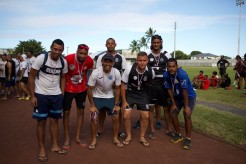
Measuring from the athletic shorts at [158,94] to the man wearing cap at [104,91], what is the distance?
1106 millimetres

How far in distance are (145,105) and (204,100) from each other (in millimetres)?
6352

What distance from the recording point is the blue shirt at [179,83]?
17.2 ft

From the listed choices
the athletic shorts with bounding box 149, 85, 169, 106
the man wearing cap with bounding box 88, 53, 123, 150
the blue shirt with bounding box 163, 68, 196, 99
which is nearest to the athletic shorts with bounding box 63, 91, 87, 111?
the man wearing cap with bounding box 88, 53, 123, 150

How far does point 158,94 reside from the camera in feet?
20.0

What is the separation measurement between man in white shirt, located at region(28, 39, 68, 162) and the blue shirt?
233cm

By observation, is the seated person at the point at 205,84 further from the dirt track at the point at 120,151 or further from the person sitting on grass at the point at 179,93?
the person sitting on grass at the point at 179,93

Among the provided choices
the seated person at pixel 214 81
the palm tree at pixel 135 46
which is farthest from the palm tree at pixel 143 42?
the seated person at pixel 214 81

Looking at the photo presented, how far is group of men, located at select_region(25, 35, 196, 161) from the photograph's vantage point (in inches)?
179

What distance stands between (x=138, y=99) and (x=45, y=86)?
6.57ft

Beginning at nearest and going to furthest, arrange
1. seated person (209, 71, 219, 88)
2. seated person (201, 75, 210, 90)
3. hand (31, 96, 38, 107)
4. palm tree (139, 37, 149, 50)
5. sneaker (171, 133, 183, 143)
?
hand (31, 96, 38, 107)
sneaker (171, 133, 183, 143)
seated person (201, 75, 210, 90)
seated person (209, 71, 219, 88)
palm tree (139, 37, 149, 50)

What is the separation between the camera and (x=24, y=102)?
10.1 meters

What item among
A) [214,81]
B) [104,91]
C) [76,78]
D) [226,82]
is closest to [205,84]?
[214,81]

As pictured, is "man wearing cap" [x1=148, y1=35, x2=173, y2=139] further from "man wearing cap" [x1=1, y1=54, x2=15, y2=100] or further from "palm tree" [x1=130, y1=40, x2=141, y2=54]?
"palm tree" [x1=130, y1=40, x2=141, y2=54]

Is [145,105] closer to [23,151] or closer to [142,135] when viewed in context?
[142,135]
